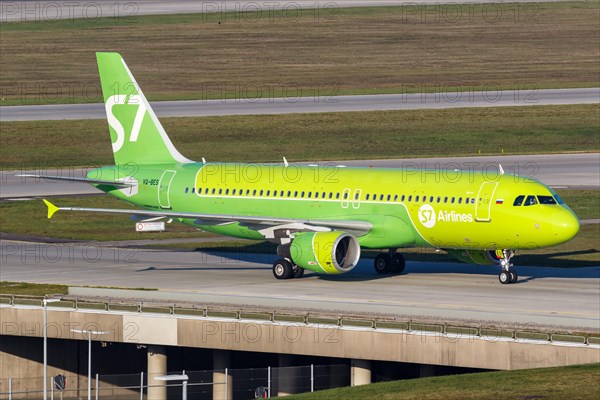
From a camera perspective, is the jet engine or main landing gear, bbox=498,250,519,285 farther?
main landing gear, bbox=498,250,519,285

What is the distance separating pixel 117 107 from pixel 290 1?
353 ft

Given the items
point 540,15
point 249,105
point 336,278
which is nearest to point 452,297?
point 336,278

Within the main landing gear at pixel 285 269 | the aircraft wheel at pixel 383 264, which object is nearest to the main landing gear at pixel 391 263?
the aircraft wheel at pixel 383 264

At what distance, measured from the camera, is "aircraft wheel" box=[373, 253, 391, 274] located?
60.8 m

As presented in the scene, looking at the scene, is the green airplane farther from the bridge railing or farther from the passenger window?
the bridge railing

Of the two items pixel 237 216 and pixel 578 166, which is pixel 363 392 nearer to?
pixel 237 216

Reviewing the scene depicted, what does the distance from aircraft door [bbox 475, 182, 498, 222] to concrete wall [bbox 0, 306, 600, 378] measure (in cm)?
1150

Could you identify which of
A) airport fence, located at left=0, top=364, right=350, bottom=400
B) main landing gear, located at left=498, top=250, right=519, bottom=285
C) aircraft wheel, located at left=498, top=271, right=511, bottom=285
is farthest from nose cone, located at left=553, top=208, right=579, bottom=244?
airport fence, located at left=0, top=364, right=350, bottom=400

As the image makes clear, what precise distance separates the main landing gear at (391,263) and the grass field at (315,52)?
6271 centimetres

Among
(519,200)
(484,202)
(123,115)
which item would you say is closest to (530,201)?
(519,200)

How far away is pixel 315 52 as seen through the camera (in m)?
140

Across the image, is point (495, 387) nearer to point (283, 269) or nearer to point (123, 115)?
point (283, 269)

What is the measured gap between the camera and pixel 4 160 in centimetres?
10069

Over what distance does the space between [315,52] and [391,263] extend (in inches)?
3205
